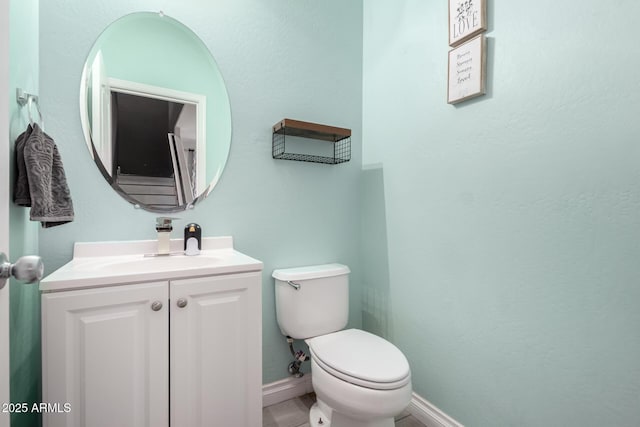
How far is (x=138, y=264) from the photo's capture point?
4.10 feet

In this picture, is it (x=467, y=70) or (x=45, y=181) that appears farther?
(x=467, y=70)

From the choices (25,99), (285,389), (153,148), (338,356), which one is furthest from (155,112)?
(285,389)

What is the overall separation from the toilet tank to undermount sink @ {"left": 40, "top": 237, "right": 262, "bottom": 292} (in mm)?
345

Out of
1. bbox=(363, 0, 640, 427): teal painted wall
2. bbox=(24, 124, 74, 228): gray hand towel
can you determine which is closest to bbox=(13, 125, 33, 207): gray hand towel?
bbox=(24, 124, 74, 228): gray hand towel

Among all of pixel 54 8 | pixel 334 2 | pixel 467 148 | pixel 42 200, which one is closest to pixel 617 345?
pixel 467 148

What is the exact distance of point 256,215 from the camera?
5.25ft

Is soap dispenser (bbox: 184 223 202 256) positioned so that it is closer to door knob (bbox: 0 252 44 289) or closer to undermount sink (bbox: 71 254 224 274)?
undermount sink (bbox: 71 254 224 274)

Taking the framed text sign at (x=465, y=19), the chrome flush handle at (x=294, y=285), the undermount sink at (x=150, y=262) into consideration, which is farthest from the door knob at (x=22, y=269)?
the framed text sign at (x=465, y=19)

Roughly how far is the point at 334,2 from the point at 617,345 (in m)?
2.08

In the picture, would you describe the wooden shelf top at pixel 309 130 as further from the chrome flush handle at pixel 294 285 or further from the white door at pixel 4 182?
the white door at pixel 4 182

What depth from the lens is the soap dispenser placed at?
1372 millimetres

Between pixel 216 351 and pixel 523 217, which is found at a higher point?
pixel 523 217

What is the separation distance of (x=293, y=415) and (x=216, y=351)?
75 centimetres

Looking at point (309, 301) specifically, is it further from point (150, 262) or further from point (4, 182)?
point (4, 182)
